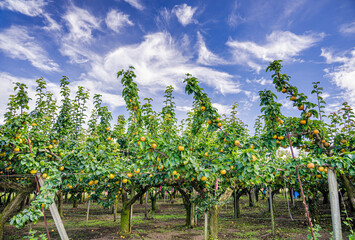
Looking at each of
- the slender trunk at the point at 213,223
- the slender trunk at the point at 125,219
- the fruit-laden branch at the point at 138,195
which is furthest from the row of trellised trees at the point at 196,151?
the slender trunk at the point at 125,219

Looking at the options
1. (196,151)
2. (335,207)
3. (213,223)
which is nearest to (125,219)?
(213,223)

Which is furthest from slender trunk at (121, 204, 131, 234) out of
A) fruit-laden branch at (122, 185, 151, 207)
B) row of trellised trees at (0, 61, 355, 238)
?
row of trellised trees at (0, 61, 355, 238)

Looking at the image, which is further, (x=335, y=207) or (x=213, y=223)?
(x=213, y=223)

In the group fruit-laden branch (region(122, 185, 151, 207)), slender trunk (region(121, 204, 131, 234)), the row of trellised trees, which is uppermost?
the row of trellised trees

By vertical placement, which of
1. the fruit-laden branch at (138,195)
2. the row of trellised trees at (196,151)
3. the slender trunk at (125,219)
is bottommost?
the slender trunk at (125,219)

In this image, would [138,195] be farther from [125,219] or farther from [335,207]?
[335,207]

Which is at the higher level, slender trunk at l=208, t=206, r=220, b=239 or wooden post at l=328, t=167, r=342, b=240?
wooden post at l=328, t=167, r=342, b=240

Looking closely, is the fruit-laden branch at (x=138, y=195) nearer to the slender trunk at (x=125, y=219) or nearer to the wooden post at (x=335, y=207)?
the slender trunk at (x=125, y=219)

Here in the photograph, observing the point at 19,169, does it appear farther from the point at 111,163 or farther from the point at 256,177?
the point at 256,177

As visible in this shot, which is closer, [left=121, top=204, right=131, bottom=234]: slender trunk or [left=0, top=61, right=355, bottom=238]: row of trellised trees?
[left=0, top=61, right=355, bottom=238]: row of trellised trees

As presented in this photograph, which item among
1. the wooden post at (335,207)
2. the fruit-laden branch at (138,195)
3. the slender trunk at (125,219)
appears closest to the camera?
the wooden post at (335,207)

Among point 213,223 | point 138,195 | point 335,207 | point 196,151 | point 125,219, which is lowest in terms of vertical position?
point 125,219

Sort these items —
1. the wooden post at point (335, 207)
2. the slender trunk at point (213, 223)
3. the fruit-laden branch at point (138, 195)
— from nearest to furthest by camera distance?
the wooden post at point (335, 207)
the slender trunk at point (213, 223)
the fruit-laden branch at point (138, 195)

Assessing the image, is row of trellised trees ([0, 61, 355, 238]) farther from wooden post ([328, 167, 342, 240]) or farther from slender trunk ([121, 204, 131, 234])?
slender trunk ([121, 204, 131, 234])
